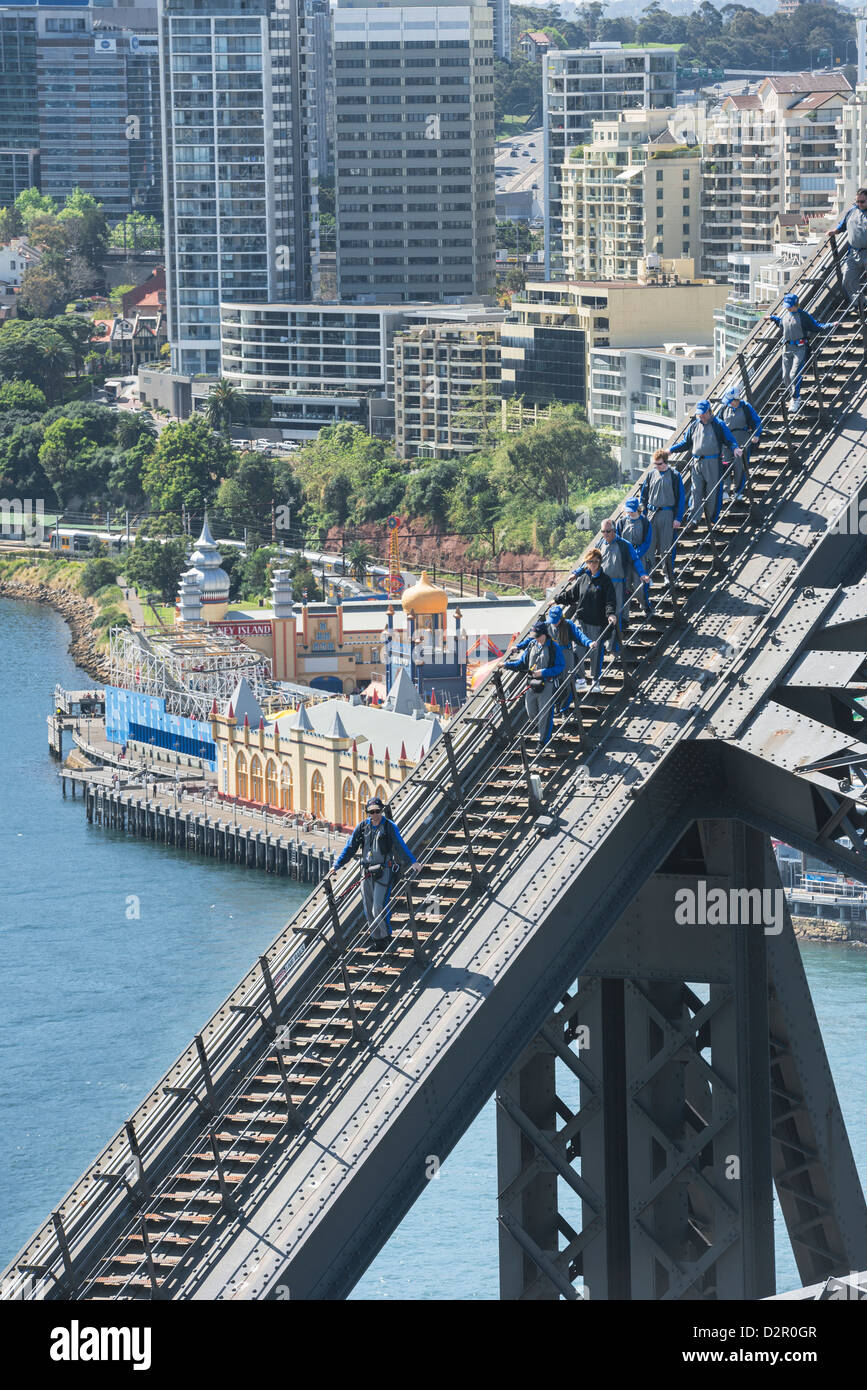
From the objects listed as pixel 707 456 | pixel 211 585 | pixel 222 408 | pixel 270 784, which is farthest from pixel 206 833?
pixel 222 408

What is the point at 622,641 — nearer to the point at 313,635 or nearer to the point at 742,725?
the point at 742,725

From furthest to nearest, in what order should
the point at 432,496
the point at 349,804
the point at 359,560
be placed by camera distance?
the point at 432,496
the point at 359,560
the point at 349,804

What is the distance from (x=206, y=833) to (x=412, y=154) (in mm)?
87548

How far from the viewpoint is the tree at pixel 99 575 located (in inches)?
4902

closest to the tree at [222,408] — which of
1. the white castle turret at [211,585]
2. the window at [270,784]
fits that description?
the white castle turret at [211,585]

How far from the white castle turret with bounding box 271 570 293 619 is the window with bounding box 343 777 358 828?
1751 centimetres

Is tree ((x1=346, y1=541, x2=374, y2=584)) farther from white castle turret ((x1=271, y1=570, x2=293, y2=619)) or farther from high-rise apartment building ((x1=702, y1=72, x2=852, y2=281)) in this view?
high-rise apartment building ((x1=702, y1=72, x2=852, y2=281))

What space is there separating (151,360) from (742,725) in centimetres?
15714

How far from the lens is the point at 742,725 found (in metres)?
16.9

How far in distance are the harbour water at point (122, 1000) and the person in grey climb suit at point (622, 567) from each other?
13295 mm

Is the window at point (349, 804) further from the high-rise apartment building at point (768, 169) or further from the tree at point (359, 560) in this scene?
the high-rise apartment building at point (768, 169)

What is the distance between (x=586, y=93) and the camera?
6708 inches

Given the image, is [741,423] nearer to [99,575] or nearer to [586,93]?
[99,575]
